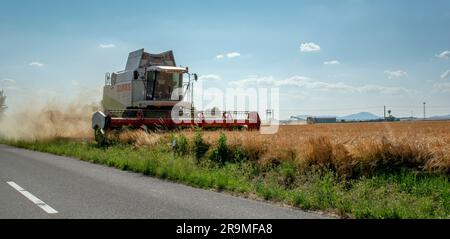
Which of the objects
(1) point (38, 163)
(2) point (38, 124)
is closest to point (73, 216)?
(1) point (38, 163)

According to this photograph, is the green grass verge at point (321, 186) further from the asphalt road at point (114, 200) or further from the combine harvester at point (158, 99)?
the combine harvester at point (158, 99)

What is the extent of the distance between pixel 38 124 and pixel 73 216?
2768 centimetres

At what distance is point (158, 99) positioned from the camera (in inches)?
1010

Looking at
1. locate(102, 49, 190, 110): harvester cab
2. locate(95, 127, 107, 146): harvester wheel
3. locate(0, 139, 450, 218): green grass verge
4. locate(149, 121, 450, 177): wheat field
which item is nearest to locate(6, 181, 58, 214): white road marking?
locate(0, 139, 450, 218): green grass verge

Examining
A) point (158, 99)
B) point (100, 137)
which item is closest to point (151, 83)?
point (158, 99)

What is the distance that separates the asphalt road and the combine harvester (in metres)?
10.7

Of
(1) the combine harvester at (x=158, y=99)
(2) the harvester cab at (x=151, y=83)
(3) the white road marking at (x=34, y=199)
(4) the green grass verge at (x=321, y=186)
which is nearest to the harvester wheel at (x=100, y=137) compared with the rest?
(1) the combine harvester at (x=158, y=99)

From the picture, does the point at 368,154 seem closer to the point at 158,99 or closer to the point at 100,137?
the point at 100,137

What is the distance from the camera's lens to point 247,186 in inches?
398

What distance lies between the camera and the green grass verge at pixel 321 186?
7449 mm

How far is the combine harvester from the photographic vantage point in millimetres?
22984

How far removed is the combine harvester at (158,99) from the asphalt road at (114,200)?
35.0ft

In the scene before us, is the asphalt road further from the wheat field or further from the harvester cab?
the harvester cab
